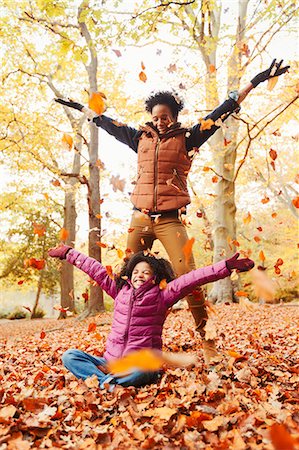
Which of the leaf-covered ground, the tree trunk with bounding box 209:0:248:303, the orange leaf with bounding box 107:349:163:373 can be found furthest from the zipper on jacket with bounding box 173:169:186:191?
the tree trunk with bounding box 209:0:248:303

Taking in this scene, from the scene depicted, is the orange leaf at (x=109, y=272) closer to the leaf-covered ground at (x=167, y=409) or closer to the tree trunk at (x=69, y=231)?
the leaf-covered ground at (x=167, y=409)

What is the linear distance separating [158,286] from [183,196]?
804mm

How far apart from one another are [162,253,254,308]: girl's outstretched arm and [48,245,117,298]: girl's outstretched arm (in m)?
0.54

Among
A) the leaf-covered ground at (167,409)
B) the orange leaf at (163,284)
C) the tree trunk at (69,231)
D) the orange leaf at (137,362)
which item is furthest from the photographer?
the tree trunk at (69,231)

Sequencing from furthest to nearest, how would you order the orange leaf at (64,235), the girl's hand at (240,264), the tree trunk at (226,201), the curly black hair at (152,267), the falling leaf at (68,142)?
the tree trunk at (226,201) < the falling leaf at (68,142) < the orange leaf at (64,235) < the curly black hair at (152,267) < the girl's hand at (240,264)

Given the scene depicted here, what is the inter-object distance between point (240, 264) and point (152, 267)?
0.89 metres

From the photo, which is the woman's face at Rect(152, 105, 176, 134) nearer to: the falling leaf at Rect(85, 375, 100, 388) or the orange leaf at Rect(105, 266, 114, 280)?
the orange leaf at Rect(105, 266, 114, 280)

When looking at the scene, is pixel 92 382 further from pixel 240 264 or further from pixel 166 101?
pixel 166 101

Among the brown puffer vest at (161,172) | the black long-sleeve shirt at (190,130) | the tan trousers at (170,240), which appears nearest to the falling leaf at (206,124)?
the black long-sleeve shirt at (190,130)

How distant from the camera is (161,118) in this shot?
3.55 m

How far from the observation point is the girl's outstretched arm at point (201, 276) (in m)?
2.79

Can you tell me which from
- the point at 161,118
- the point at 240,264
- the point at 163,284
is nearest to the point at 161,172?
the point at 161,118

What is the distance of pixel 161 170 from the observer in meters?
3.47

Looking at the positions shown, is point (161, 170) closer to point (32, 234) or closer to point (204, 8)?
point (204, 8)
